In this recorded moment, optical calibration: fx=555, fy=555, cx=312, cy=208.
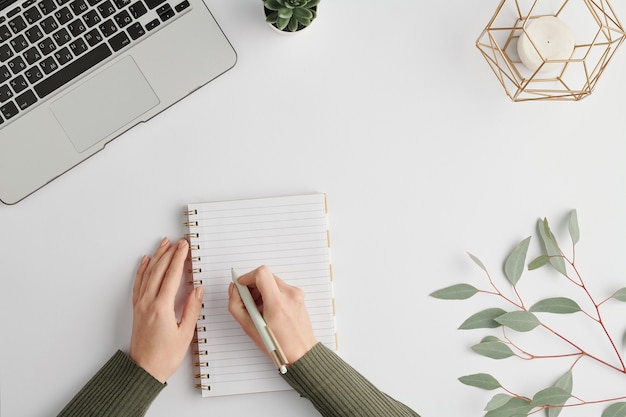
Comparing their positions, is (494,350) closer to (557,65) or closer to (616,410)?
(616,410)

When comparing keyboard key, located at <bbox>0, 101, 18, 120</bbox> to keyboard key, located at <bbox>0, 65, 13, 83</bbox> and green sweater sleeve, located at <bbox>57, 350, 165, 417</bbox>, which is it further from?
green sweater sleeve, located at <bbox>57, 350, 165, 417</bbox>

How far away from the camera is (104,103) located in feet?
2.75

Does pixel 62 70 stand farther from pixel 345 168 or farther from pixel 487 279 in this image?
pixel 487 279

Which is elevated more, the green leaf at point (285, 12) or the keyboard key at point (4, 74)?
the keyboard key at point (4, 74)

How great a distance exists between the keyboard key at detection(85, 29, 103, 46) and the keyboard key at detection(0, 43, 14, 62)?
0.11 metres

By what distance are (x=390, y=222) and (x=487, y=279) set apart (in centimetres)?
18

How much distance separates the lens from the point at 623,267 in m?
0.90

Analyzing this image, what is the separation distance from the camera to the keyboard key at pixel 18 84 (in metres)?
0.81

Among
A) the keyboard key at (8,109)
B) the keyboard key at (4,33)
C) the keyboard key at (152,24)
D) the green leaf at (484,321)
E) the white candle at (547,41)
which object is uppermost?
the keyboard key at (4,33)

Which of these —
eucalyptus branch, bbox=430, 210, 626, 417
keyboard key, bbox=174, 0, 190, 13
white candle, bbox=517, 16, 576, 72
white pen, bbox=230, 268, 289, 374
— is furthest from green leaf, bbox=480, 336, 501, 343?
keyboard key, bbox=174, 0, 190, 13

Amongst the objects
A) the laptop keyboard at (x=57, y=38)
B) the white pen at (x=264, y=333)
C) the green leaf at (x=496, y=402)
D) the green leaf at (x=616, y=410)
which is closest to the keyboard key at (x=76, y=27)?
the laptop keyboard at (x=57, y=38)

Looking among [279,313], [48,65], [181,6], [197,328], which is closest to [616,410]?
[279,313]

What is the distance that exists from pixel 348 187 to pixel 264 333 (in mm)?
259

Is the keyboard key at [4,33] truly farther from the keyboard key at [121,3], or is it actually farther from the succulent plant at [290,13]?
the succulent plant at [290,13]
